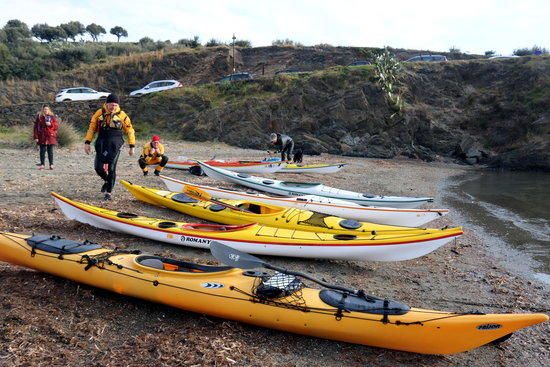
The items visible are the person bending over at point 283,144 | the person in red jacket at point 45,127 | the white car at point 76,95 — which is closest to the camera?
the person in red jacket at point 45,127

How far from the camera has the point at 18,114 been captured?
21656 millimetres

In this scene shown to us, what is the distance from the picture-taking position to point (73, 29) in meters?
49.3

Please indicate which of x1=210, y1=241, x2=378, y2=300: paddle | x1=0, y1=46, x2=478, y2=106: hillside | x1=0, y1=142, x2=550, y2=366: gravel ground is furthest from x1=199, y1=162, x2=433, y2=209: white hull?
x1=0, y1=46, x2=478, y2=106: hillside

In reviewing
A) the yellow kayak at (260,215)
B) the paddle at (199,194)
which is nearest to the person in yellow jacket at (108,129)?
the yellow kayak at (260,215)

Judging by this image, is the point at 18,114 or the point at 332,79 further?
the point at 332,79

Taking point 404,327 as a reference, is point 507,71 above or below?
above

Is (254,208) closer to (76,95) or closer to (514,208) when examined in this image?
(514,208)

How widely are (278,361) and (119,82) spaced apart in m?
29.8

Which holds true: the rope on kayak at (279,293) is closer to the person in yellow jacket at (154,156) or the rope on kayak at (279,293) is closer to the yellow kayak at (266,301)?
the yellow kayak at (266,301)

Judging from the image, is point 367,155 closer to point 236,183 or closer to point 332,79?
point 332,79

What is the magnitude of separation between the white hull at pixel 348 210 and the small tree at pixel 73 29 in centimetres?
4886

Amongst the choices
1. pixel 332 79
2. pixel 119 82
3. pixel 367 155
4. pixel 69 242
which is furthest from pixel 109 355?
pixel 119 82

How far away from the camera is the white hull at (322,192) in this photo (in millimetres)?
8625

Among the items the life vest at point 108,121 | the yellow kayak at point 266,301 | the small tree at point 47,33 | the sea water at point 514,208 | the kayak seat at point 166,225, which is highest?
the small tree at point 47,33
